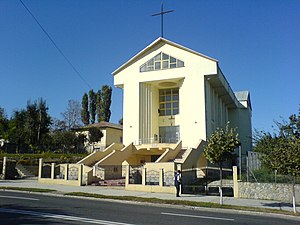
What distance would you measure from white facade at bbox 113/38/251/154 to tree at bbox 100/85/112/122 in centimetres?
2949

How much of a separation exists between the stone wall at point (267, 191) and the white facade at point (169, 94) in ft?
46.2

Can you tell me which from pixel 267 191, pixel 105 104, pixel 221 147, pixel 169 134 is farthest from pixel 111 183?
pixel 105 104

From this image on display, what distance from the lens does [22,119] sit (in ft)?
161

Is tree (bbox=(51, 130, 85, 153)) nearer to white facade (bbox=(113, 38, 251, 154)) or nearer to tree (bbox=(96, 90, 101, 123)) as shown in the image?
white facade (bbox=(113, 38, 251, 154))

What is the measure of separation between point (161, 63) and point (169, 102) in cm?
509

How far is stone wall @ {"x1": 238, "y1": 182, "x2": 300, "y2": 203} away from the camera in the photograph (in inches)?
640

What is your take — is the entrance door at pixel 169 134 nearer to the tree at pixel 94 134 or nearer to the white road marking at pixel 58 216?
the tree at pixel 94 134

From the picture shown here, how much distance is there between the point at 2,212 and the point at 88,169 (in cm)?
1335

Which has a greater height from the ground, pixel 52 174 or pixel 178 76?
pixel 178 76

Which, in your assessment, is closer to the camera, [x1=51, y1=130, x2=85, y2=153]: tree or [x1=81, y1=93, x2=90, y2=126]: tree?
[x1=51, y1=130, x2=85, y2=153]: tree

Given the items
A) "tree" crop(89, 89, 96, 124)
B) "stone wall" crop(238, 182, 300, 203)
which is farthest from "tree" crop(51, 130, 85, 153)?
"stone wall" crop(238, 182, 300, 203)

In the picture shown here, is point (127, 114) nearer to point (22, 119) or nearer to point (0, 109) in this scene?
point (22, 119)

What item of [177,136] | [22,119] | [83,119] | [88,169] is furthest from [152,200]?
[83,119]

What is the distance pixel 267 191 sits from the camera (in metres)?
16.7
